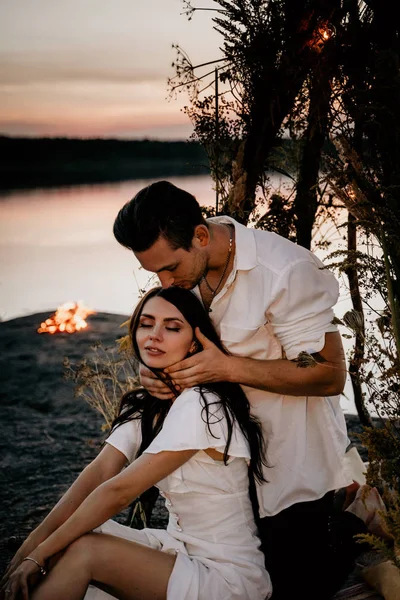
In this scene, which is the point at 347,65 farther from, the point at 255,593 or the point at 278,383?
the point at 255,593

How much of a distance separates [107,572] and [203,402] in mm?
624

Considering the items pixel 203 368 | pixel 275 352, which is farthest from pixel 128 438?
pixel 275 352

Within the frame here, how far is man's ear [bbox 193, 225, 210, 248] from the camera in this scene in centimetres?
252

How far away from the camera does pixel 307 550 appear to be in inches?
98.7

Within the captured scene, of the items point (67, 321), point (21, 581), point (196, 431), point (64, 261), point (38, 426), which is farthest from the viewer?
point (64, 261)

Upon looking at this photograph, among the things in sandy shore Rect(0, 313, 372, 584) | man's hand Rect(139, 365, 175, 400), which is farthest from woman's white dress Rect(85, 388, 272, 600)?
sandy shore Rect(0, 313, 372, 584)

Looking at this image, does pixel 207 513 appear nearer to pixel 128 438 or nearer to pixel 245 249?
pixel 128 438

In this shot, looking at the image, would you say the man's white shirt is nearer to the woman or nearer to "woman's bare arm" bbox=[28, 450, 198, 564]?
the woman

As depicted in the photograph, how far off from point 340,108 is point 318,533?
1.85m

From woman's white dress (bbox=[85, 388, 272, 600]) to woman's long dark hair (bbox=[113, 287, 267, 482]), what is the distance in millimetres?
32

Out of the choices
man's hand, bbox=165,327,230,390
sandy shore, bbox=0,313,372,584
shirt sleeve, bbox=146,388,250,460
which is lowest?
sandy shore, bbox=0,313,372,584

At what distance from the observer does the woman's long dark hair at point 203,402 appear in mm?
2385

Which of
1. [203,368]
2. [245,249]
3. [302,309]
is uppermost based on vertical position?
[245,249]

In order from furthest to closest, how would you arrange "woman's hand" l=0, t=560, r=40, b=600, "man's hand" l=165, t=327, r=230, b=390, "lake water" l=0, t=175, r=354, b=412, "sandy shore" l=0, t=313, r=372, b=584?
"lake water" l=0, t=175, r=354, b=412 < "sandy shore" l=0, t=313, r=372, b=584 < "man's hand" l=165, t=327, r=230, b=390 < "woman's hand" l=0, t=560, r=40, b=600
